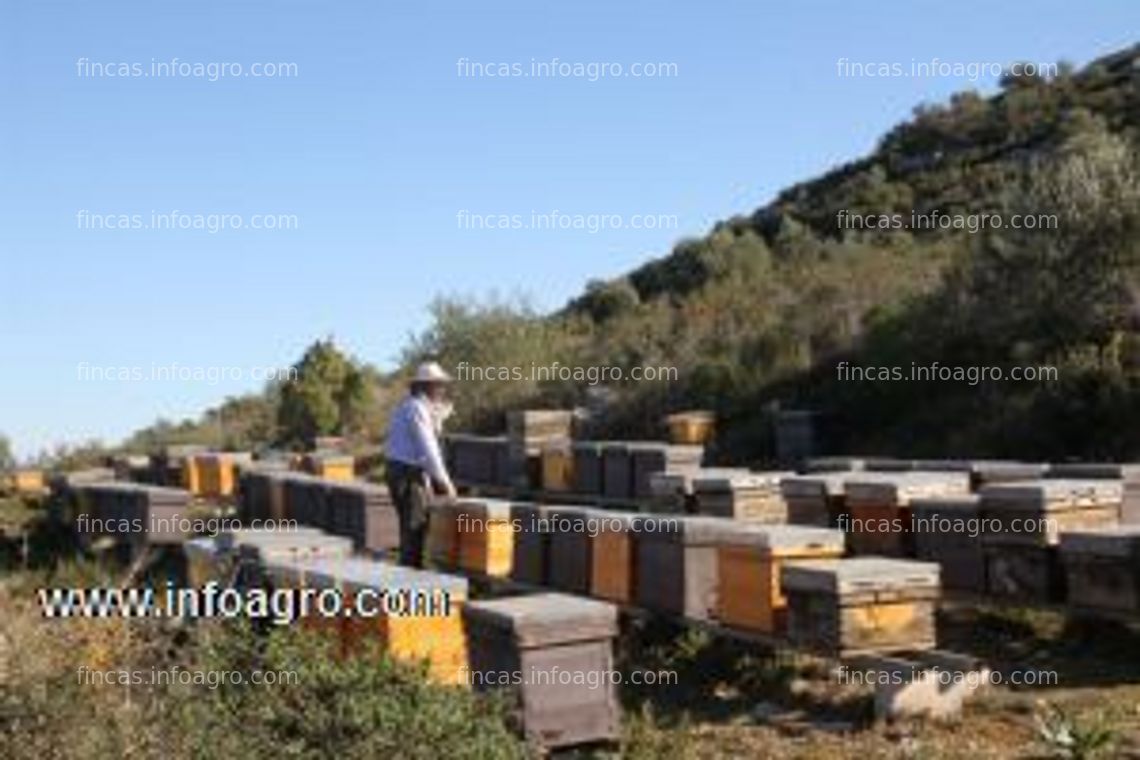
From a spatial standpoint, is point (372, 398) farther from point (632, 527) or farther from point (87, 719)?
point (87, 719)

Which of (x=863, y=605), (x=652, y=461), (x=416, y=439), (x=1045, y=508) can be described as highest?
(x=416, y=439)

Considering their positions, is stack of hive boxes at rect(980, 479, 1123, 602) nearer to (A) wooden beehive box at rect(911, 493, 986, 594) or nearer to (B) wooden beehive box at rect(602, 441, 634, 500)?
(A) wooden beehive box at rect(911, 493, 986, 594)

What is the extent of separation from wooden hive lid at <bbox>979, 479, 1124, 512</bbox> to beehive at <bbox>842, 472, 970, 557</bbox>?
99cm

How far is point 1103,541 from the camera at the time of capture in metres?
9.02

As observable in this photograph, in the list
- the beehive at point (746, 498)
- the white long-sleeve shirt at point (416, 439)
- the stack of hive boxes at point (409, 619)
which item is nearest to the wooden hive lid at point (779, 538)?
the stack of hive boxes at point (409, 619)

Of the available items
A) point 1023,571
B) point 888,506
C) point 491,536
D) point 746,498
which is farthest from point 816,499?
point 491,536

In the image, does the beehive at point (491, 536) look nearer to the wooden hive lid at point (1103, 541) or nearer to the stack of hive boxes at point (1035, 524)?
the stack of hive boxes at point (1035, 524)

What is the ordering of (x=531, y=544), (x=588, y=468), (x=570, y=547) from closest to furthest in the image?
(x=570, y=547) < (x=531, y=544) < (x=588, y=468)

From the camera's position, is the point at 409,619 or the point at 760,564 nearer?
the point at 409,619

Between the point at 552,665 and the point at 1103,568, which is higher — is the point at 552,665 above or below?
below

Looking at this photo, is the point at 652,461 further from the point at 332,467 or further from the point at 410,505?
the point at 332,467

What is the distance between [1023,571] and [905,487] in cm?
149

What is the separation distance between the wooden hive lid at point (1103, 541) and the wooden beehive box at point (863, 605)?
1.15 meters

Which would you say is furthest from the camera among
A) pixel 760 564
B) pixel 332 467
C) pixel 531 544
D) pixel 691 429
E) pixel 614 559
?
pixel 332 467
